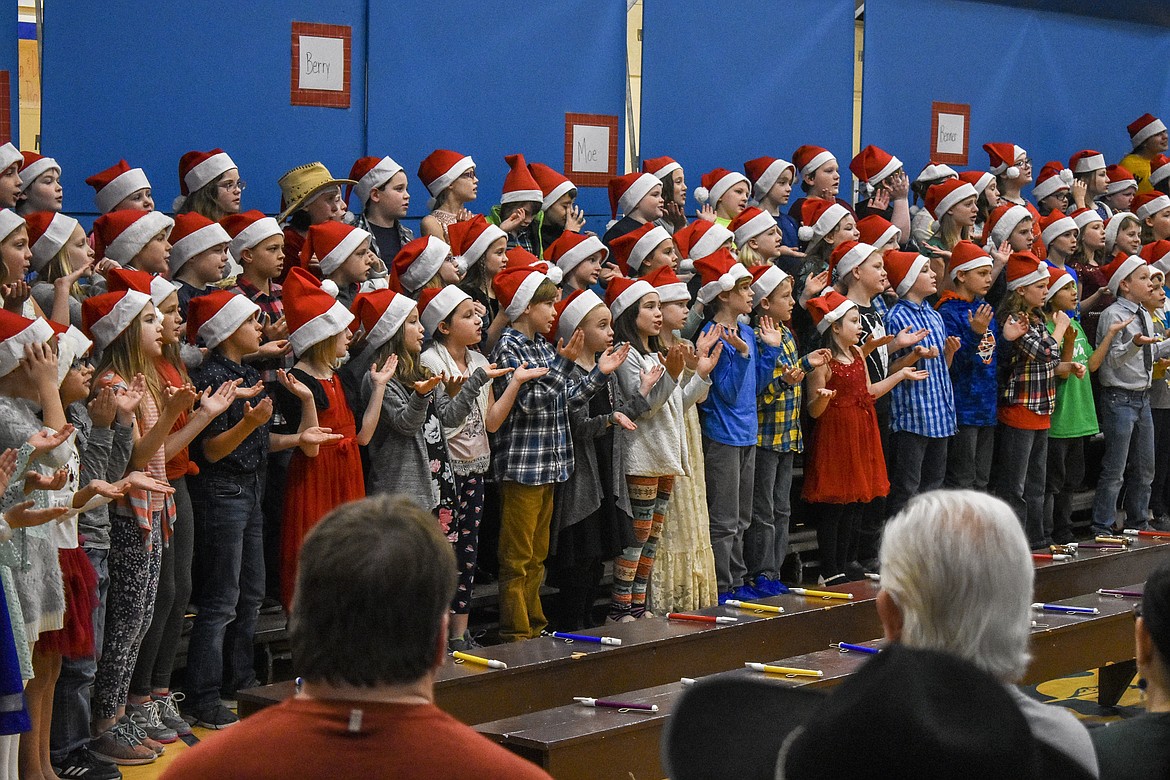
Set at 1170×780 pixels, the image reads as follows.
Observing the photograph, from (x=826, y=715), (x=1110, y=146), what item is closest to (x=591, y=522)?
(x=826, y=715)

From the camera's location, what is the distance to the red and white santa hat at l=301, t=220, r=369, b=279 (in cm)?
584

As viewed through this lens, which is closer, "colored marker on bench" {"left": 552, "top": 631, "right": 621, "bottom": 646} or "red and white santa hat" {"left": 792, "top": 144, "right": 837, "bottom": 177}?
"colored marker on bench" {"left": 552, "top": 631, "right": 621, "bottom": 646}

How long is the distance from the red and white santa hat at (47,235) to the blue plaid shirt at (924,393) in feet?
12.6

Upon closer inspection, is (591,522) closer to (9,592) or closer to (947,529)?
(9,592)

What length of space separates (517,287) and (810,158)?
3.35 m

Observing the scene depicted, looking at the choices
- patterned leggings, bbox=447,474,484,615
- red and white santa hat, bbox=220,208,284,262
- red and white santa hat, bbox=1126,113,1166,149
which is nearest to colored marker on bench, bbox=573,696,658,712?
Result: patterned leggings, bbox=447,474,484,615

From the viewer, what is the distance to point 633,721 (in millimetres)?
3869

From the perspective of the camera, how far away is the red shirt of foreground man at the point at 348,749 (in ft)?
5.34

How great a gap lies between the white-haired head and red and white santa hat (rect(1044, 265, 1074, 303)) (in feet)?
19.5

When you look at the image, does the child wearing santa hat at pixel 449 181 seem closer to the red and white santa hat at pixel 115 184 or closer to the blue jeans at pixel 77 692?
the red and white santa hat at pixel 115 184

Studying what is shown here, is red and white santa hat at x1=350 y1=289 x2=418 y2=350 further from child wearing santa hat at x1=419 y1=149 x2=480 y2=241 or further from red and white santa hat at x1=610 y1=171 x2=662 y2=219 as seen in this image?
red and white santa hat at x1=610 y1=171 x2=662 y2=219

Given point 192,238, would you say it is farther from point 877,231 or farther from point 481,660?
point 877,231

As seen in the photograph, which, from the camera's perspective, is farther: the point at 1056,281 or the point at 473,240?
the point at 1056,281

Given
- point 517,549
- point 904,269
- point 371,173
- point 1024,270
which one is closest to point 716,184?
point 904,269
